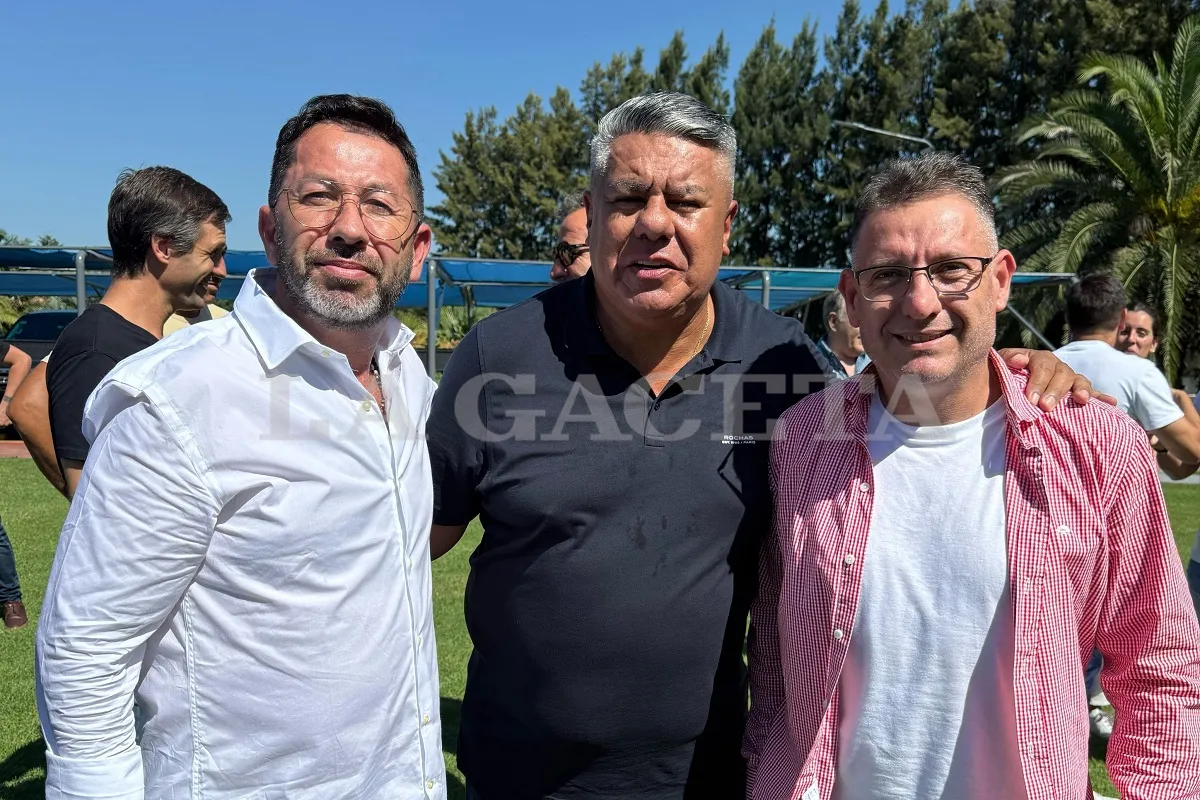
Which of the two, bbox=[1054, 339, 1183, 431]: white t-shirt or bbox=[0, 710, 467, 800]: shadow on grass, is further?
→ bbox=[1054, 339, 1183, 431]: white t-shirt

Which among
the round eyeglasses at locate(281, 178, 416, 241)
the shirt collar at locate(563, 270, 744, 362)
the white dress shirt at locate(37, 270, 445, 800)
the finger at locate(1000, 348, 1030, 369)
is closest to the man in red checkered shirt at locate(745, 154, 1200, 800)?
the finger at locate(1000, 348, 1030, 369)

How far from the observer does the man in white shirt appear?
1509 mm

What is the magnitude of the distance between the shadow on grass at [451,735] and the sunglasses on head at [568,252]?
2.18m

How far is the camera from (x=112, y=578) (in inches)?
58.7

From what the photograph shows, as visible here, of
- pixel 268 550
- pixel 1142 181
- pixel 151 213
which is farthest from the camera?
pixel 1142 181

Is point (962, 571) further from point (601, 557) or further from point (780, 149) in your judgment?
point (780, 149)

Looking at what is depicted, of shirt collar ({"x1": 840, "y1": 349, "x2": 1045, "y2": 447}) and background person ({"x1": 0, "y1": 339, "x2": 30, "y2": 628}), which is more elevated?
shirt collar ({"x1": 840, "y1": 349, "x2": 1045, "y2": 447})

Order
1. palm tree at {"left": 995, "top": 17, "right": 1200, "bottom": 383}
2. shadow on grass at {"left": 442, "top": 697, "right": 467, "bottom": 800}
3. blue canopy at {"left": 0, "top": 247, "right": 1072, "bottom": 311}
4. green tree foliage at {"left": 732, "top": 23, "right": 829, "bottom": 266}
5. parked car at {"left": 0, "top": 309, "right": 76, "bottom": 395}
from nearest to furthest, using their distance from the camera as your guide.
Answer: shadow on grass at {"left": 442, "top": 697, "right": 467, "bottom": 800} < blue canopy at {"left": 0, "top": 247, "right": 1072, "bottom": 311} < palm tree at {"left": 995, "top": 17, "right": 1200, "bottom": 383} < parked car at {"left": 0, "top": 309, "right": 76, "bottom": 395} < green tree foliage at {"left": 732, "top": 23, "right": 829, "bottom": 266}

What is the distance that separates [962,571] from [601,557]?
76 centimetres

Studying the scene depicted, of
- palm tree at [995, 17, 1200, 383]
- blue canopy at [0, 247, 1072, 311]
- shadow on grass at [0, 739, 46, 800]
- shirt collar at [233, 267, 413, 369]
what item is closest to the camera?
shirt collar at [233, 267, 413, 369]

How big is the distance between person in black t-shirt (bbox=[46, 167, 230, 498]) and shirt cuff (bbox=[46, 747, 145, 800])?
62.9 inches

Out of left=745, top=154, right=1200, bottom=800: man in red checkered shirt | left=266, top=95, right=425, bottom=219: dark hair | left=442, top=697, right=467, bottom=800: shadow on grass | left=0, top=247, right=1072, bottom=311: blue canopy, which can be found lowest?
left=442, top=697, right=467, bottom=800: shadow on grass

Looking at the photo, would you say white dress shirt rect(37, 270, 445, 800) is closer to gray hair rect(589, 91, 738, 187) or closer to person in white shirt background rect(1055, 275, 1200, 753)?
gray hair rect(589, 91, 738, 187)

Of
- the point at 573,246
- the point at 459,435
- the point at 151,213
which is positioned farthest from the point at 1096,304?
the point at 151,213
